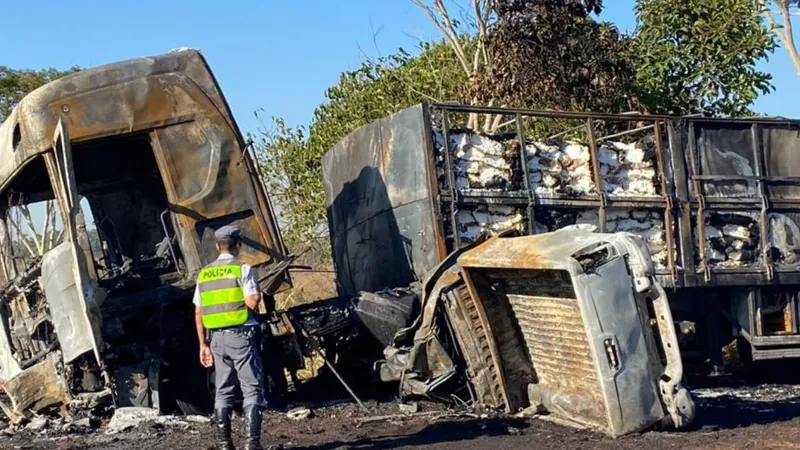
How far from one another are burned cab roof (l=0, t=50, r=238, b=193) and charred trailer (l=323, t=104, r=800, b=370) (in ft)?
4.91

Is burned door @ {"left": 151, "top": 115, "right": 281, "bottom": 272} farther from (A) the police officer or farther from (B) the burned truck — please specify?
(A) the police officer

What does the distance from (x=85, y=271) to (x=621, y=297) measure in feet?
11.0

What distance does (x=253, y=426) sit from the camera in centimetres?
575

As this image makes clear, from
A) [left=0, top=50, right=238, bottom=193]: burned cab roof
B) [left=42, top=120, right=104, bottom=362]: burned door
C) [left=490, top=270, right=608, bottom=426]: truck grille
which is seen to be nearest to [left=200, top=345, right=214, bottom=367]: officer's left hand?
[left=42, top=120, right=104, bottom=362]: burned door

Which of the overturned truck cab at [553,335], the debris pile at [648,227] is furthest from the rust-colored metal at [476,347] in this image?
the debris pile at [648,227]

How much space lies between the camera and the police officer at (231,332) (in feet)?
19.1

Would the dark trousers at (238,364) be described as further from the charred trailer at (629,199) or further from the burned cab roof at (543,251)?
the charred trailer at (629,199)

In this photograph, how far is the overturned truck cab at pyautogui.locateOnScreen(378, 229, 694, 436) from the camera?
5.55 m

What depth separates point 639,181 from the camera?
8.52 meters

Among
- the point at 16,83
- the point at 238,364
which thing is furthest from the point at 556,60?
the point at 16,83

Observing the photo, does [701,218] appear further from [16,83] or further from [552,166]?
[16,83]

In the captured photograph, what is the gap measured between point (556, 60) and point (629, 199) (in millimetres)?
4643

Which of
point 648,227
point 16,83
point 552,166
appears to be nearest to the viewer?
point 552,166

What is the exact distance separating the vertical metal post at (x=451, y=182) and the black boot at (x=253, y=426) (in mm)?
2411
